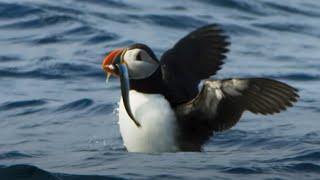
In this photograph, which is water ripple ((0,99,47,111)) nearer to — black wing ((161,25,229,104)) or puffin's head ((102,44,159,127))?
black wing ((161,25,229,104))

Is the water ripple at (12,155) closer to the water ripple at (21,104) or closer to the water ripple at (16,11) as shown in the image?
the water ripple at (21,104)

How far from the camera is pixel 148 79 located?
8.05 metres

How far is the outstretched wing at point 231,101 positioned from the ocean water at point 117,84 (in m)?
0.26

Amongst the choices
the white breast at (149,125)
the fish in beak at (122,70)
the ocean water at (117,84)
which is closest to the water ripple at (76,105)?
the ocean water at (117,84)

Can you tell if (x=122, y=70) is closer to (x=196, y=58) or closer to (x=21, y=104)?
(x=196, y=58)

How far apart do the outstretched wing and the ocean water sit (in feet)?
0.86

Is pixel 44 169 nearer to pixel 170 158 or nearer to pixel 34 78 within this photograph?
pixel 170 158

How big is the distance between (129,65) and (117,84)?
12.7ft

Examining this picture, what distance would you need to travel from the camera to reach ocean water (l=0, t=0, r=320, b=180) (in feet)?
24.4

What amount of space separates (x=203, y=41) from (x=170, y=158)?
1343 mm

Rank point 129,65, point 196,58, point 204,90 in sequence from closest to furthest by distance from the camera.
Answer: point 204,90
point 129,65
point 196,58

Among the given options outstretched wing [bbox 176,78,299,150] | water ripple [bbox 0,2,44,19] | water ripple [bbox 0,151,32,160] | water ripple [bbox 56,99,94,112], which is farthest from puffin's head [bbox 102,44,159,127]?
water ripple [bbox 0,2,44,19]

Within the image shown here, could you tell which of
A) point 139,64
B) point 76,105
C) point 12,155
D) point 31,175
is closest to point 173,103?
point 139,64

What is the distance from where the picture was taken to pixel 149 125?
7.99 metres
